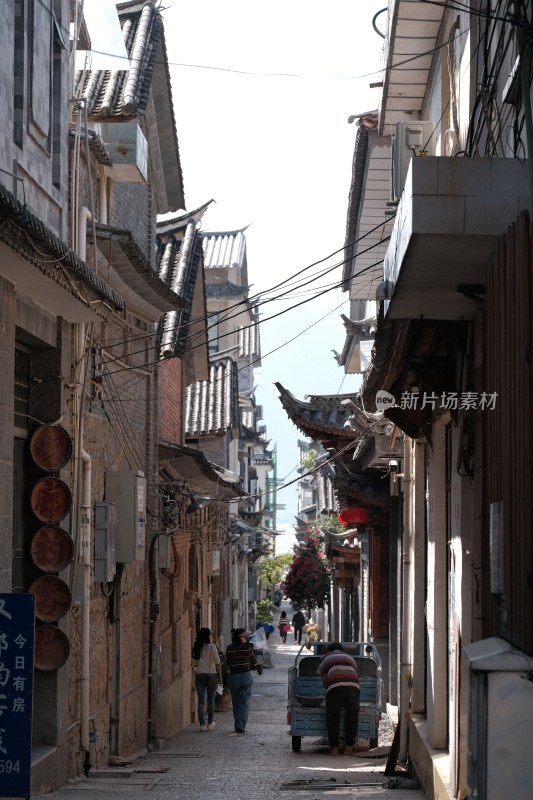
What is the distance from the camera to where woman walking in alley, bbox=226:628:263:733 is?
1722 cm

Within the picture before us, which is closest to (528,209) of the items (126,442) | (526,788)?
(526,788)

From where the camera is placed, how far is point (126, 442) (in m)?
16.2

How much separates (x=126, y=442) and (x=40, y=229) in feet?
26.7

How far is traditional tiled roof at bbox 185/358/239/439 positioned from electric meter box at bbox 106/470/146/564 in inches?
756

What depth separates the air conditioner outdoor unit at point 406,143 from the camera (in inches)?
489

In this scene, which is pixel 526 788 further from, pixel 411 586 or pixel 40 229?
pixel 411 586

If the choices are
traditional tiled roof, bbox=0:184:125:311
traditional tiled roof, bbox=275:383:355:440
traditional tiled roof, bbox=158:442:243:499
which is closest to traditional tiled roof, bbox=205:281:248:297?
traditional tiled roof, bbox=158:442:243:499

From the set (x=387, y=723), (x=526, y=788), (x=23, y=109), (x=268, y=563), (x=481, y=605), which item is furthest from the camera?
(x=268, y=563)

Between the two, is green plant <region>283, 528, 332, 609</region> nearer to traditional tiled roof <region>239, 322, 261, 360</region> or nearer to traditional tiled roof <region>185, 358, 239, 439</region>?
traditional tiled roof <region>185, 358, 239, 439</region>

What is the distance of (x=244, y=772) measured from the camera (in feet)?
41.3

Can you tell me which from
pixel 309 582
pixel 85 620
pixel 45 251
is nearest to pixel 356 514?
pixel 85 620

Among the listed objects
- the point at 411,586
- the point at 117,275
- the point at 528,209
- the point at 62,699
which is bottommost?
the point at 62,699

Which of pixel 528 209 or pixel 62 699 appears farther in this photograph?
pixel 62 699

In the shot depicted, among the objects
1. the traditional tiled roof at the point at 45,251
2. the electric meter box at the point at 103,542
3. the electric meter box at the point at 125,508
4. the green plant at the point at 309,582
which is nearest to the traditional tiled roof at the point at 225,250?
the green plant at the point at 309,582
